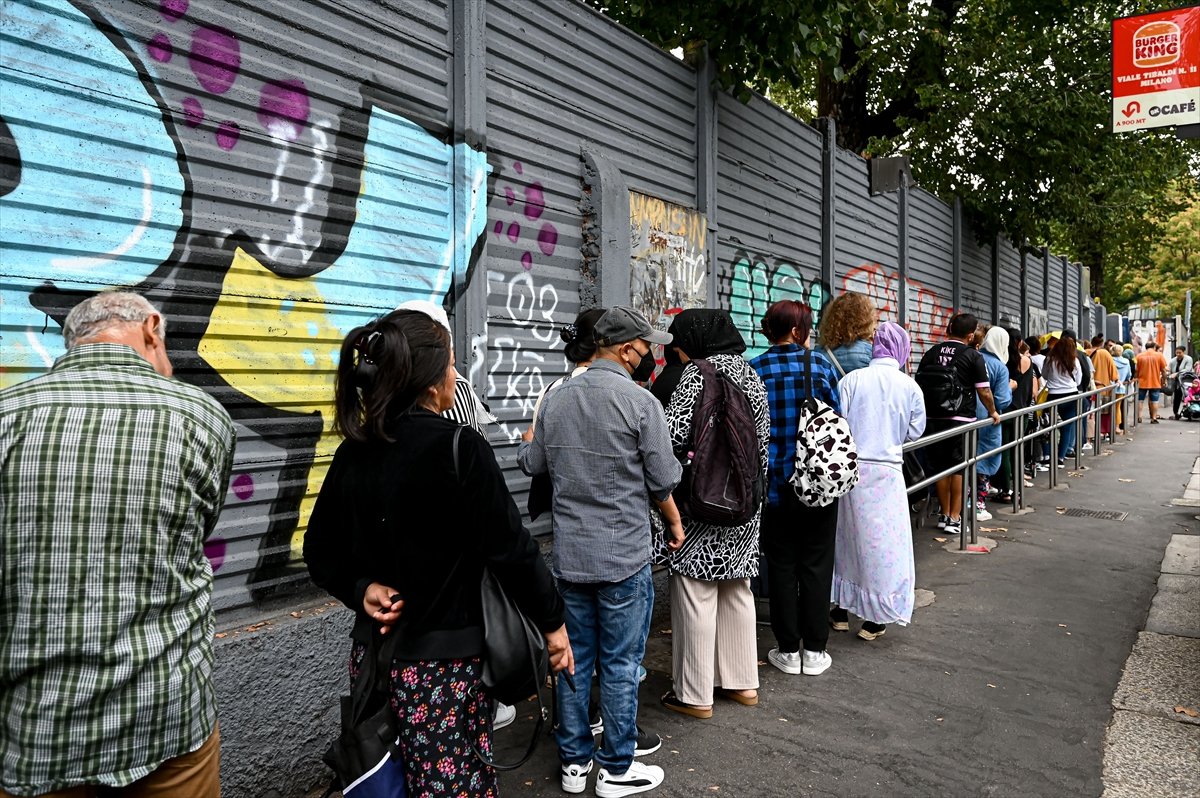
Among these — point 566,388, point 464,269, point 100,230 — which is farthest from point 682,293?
point 100,230

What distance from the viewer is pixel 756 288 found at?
7812 millimetres

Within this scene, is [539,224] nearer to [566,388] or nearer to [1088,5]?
[566,388]

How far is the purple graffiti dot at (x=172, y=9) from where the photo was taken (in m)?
3.25

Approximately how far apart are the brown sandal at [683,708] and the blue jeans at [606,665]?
0.73 m

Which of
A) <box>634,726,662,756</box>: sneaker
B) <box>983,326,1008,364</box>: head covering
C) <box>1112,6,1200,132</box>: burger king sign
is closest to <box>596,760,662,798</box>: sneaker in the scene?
<box>634,726,662,756</box>: sneaker

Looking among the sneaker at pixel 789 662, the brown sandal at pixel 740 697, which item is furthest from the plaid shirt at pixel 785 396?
the brown sandal at pixel 740 697

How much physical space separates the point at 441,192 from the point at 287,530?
5.96 feet

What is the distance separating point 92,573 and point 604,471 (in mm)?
1857

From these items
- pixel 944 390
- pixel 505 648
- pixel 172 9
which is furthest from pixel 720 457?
pixel 944 390

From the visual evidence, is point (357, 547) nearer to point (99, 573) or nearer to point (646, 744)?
point (99, 573)

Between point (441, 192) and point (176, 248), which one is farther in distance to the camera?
point (441, 192)

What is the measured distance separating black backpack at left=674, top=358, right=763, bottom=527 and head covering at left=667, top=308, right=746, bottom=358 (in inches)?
6.6

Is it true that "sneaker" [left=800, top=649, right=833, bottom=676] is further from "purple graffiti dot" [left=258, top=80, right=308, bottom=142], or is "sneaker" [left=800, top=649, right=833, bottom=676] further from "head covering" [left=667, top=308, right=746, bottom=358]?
"purple graffiti dot" [left=258, top=80, right=308, bottom=142]

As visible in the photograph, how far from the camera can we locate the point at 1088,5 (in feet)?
38.0
